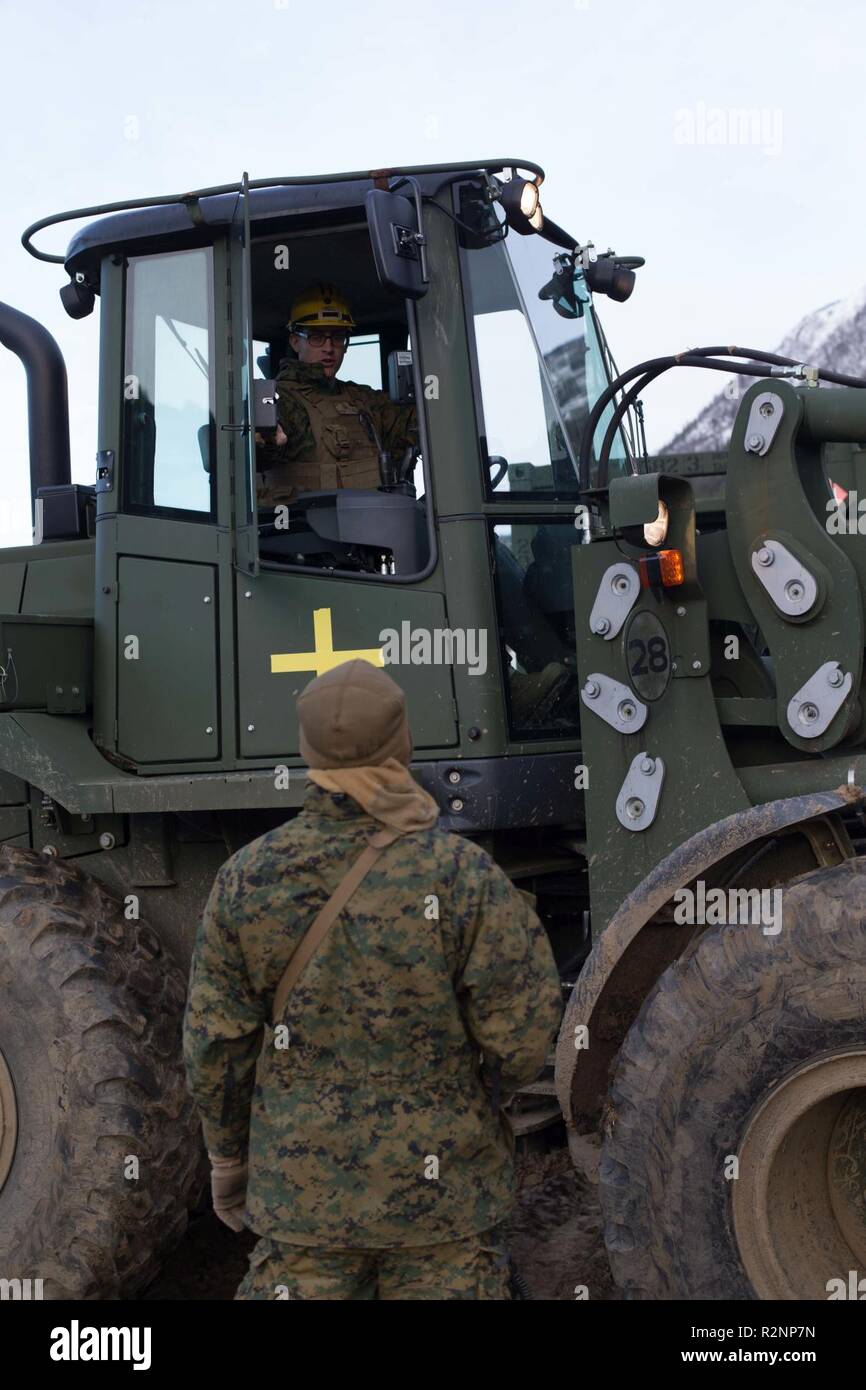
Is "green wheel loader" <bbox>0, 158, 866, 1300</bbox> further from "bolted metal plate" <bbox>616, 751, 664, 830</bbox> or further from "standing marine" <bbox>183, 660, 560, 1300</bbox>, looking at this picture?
"standing marine" <bbox>183, 660, 560, 1300</bbox>

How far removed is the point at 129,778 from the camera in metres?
4.53

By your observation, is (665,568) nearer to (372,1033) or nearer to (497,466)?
(497,466)

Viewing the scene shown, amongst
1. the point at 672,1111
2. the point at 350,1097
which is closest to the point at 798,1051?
the point at 672,1111

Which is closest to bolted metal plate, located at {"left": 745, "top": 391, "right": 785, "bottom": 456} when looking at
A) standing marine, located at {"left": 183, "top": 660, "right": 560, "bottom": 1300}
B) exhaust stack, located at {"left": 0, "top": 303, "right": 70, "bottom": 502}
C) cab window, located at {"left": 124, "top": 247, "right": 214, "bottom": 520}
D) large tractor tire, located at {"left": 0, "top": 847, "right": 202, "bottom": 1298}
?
standing marine, located at {"left": 183, "top": 660, "right": 560, "bottom": 1300}

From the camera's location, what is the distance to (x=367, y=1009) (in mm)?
2830

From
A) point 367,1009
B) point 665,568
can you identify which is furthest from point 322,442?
point 367,1009

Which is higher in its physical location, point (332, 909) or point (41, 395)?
point (41, 395)

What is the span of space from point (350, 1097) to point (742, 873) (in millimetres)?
1283

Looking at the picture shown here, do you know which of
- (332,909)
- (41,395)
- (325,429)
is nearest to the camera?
(332,909)

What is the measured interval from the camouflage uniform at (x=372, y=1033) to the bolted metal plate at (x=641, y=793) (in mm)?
1034

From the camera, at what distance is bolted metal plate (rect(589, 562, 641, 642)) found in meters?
3.92

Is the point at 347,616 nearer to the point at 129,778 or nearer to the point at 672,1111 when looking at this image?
the point at 129,778

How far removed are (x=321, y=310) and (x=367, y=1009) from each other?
2748 millimetres

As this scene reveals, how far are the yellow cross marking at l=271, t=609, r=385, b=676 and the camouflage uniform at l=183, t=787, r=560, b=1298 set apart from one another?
141 centimetres
